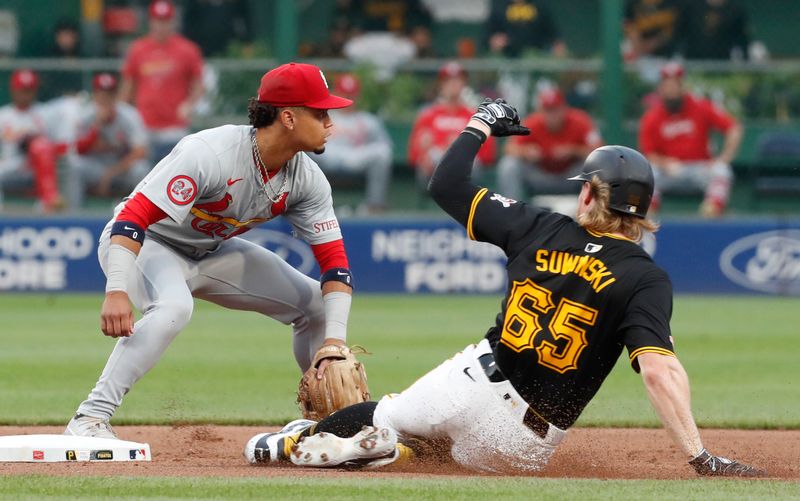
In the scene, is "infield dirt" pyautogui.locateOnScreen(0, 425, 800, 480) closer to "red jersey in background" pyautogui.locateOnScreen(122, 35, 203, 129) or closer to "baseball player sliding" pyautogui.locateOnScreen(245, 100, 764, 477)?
"baseball player sliding" pyautogui.locateOnScreen(245, 100, 764, 477)

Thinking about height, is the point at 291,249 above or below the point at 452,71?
below

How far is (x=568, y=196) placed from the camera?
14586 mm

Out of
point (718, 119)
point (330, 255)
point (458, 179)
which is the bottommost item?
point (718, 119)

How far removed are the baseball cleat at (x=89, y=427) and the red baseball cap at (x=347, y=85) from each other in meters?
9.58

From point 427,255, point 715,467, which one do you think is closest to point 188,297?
point 715,467

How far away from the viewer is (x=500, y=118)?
5445mm

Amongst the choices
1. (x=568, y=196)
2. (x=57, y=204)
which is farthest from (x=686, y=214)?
(x=57, y=204)

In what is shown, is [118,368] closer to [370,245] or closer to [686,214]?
[370,245]

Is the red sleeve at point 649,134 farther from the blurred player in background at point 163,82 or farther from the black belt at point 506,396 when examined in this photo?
the black belt at point 506,396

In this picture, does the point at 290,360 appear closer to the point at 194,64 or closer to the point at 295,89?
the point at 295,89

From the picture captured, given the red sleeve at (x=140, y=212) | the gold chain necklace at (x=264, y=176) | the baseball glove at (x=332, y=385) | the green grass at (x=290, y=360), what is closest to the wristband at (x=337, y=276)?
the baseball glove at (x=332, y=385)

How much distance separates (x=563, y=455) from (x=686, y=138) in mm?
9003

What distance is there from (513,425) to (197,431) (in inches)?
85.7

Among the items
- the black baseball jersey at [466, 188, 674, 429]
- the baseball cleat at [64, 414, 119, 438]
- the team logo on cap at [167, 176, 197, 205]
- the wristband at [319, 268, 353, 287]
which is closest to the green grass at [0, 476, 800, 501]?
the black baseball jersey at [466, 188, 674, 429]
